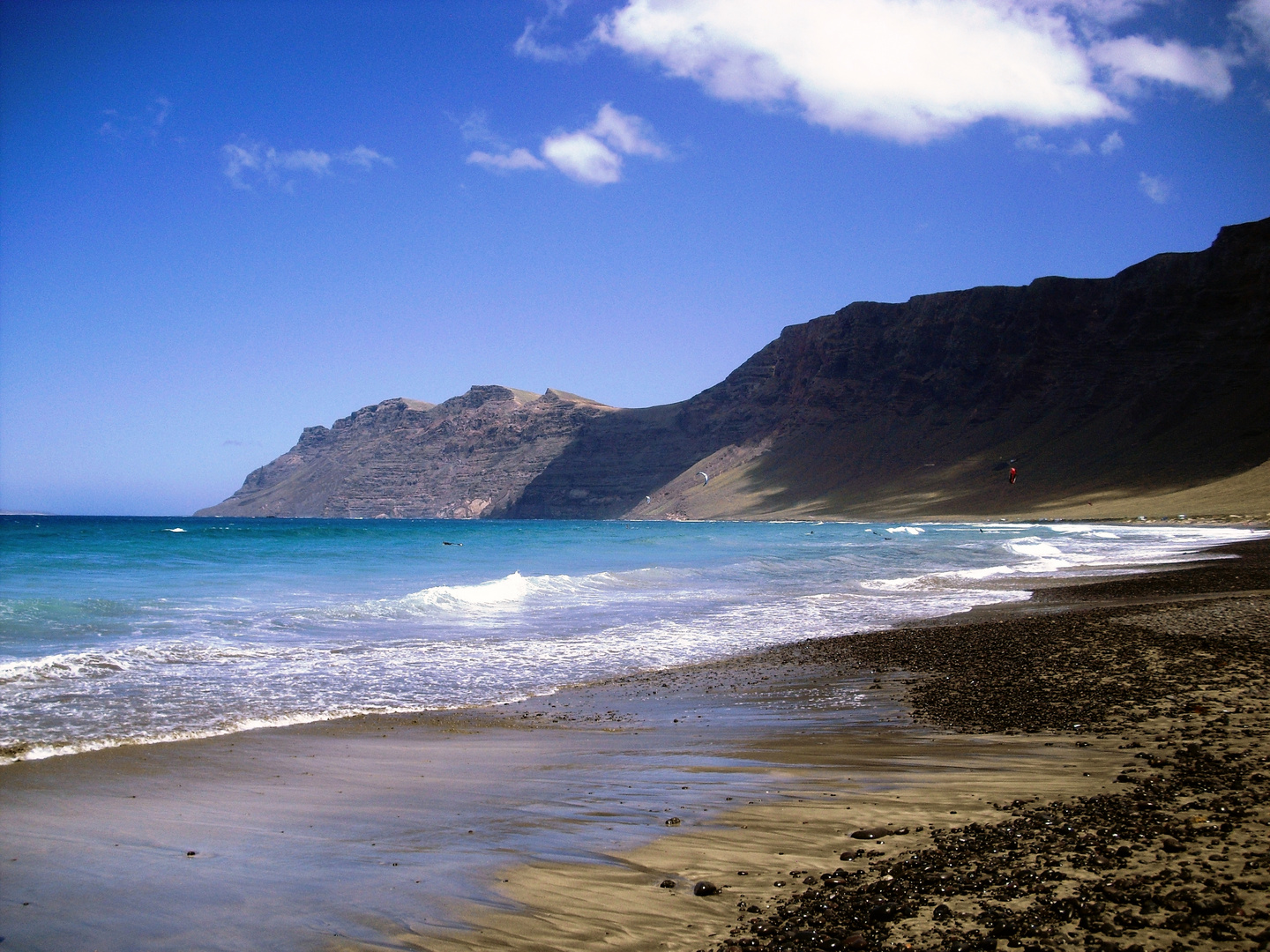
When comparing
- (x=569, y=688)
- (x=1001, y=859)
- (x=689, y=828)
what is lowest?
(x=569, y=688)

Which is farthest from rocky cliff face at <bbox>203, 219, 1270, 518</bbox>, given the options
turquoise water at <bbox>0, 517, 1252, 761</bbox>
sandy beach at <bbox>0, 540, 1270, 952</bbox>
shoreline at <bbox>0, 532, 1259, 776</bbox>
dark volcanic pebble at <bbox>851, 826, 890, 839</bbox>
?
dark volcanic pebble at <bbox>851, 826, 890, 839</bbox>

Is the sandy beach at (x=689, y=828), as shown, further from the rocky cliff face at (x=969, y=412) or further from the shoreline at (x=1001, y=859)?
the rocky cliff face at (x=969, y=412)

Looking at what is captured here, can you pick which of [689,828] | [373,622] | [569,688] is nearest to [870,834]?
[689,828]

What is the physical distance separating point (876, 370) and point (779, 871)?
522 feet

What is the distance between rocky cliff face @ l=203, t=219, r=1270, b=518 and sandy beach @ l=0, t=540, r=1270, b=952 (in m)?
99.9

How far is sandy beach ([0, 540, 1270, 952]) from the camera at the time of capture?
3.69 m

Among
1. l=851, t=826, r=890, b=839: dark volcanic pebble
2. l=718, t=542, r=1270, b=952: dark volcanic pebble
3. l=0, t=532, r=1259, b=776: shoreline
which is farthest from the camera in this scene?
l=0, t=532, r=1259, b=776: shoreline

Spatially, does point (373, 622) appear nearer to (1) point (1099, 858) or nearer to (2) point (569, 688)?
(2) point (569, 688)

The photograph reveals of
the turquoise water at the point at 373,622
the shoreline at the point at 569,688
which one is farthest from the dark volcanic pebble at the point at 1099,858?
the turquoise water at the point at 373,622

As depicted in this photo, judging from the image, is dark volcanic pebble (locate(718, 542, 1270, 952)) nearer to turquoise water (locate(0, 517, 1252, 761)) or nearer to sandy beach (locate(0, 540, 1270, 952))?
sandy beach (locate(0, 540, 1270, 952))

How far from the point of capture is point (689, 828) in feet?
16.4

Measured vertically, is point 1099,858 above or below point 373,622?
above

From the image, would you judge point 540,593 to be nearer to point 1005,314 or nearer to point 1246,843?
point 1246,843

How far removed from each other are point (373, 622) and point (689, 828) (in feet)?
40.1
